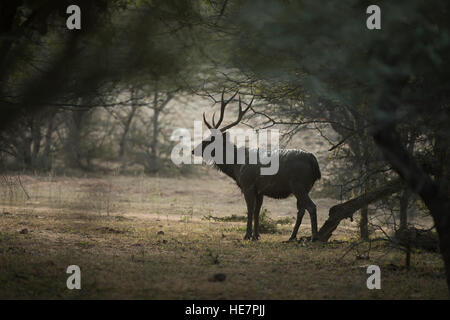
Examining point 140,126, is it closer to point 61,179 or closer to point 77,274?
point 61,179

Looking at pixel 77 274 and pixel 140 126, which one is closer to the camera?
pixel 77 274

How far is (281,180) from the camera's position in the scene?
11.5 metres

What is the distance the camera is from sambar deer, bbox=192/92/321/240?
1127 cm

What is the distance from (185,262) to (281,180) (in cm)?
380

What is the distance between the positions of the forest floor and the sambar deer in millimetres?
606

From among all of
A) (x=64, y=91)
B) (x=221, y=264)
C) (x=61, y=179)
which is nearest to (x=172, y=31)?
(x=64, y=91)

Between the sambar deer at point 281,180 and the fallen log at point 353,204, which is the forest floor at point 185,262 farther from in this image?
the sambar deer at point 281,180

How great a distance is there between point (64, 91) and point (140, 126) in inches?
1166

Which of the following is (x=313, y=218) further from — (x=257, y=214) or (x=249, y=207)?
(x=249, y=207)

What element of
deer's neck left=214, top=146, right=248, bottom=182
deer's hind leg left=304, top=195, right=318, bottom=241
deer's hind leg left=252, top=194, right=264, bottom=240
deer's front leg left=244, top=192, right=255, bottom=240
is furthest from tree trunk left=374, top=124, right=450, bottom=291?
deer's neck left=214, top=146, right=248, bottom=182

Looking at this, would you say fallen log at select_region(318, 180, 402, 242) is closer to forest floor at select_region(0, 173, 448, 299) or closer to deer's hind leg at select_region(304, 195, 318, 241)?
deer's hind leg at select_region(304, 195, 318, 241)

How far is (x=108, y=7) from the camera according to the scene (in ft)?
27.3

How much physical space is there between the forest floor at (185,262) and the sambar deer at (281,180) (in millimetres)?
606

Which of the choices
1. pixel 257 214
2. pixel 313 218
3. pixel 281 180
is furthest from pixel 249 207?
pixel 313 218
